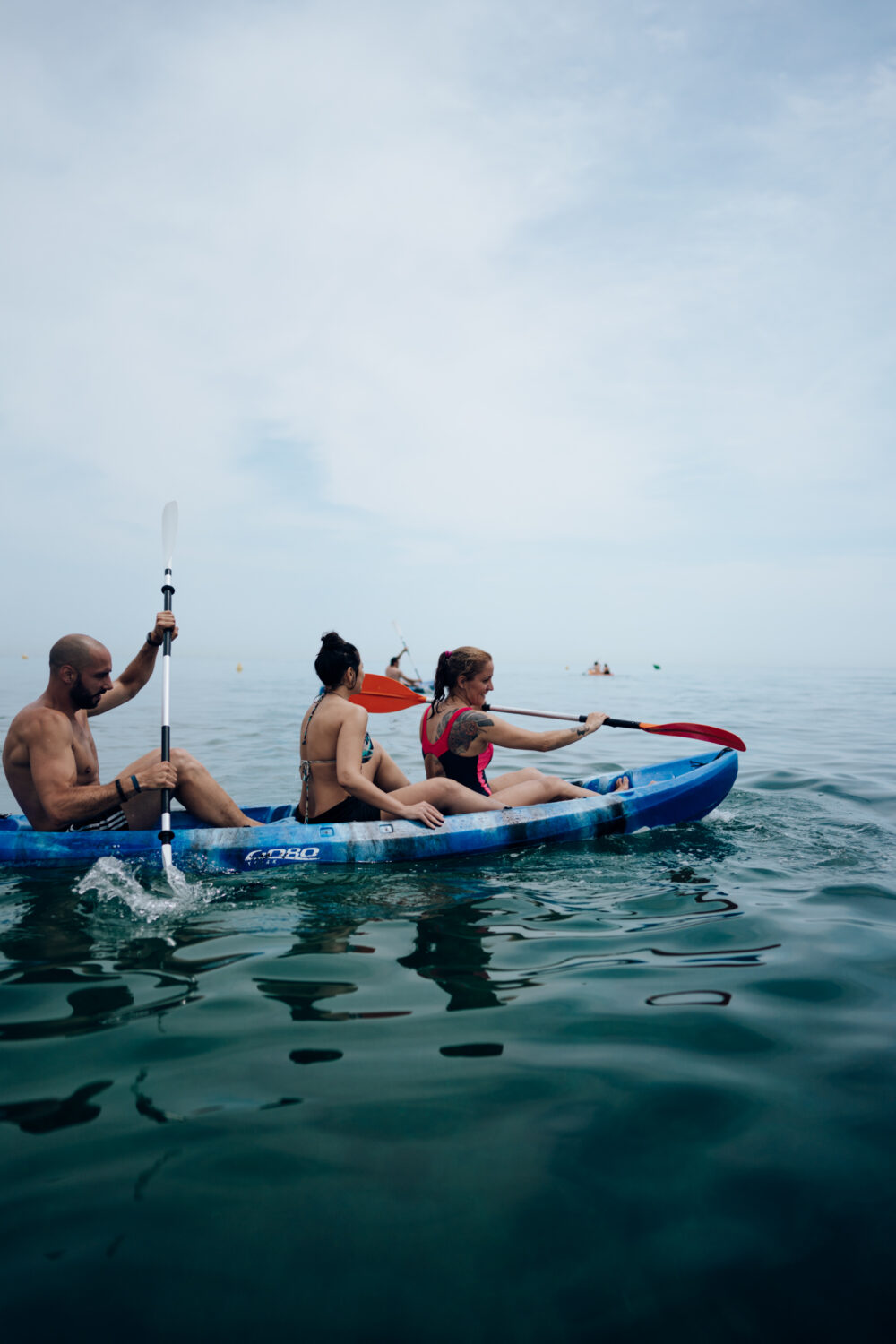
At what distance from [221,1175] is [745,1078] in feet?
5.93

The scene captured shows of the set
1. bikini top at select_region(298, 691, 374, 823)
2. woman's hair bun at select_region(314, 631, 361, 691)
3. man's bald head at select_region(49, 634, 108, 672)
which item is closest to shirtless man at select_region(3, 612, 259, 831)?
man's bald head at select_region(49, 634, 108, 672)

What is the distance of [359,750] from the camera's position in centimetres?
537

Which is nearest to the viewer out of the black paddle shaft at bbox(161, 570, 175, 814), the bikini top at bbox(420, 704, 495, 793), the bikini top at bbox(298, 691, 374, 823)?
the black paddle shaft at bbox(161, 570, 175, 814)

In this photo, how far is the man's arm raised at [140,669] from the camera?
6020mm

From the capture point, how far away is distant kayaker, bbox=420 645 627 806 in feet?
19.9

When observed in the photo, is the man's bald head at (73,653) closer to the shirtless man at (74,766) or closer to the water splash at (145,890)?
the shirtless man at (74,766)

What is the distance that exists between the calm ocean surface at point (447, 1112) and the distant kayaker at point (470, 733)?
4.65 ft

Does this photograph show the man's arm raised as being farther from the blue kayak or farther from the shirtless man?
the blue kayak

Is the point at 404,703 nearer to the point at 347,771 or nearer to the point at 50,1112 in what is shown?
the point at 347,771

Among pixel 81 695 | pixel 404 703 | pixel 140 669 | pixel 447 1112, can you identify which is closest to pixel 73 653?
pixel 81 695

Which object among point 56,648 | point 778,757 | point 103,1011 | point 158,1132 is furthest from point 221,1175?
point 778,757

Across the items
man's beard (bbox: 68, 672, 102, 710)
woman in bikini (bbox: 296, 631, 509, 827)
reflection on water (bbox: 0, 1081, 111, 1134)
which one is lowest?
reflection on water (bbox: 0, 1081, 111, 1134)

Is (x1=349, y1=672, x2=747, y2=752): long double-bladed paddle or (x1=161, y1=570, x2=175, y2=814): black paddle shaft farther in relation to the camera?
(x1=349, y1=672, x2=747, y2=752): long double-bladed paddle

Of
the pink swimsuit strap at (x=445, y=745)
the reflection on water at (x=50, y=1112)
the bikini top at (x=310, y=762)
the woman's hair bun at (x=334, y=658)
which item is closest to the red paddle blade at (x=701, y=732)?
the pink swimsuit strap at (x=445, y=745)
